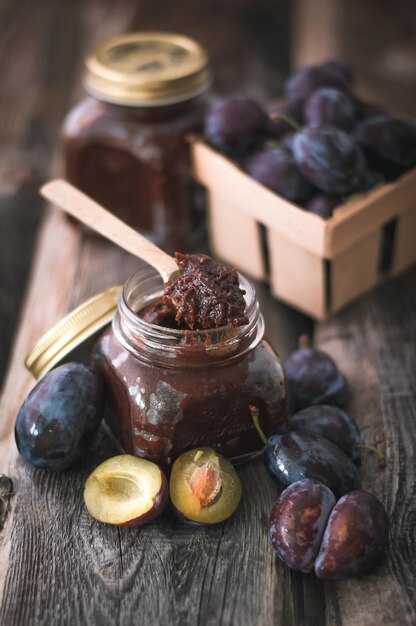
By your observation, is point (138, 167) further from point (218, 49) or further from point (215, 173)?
point (218, 49)

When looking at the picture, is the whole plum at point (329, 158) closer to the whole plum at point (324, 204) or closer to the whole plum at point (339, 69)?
the whole plum at point (324, 204)

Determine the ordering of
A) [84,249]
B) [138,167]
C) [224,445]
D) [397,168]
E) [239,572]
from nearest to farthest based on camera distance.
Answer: [239,572], [224,445], [397,168], [138,167], [84,249]

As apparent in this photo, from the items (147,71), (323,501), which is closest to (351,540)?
(323,501)

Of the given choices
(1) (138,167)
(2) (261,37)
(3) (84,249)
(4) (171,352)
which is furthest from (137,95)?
(2) (261,37)

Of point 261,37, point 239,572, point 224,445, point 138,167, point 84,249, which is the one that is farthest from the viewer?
point 261,37

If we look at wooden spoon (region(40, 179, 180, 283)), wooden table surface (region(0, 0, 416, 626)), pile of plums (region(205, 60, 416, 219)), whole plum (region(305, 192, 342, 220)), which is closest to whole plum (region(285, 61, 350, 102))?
pile of plums (region(205, 60, 416, 219))

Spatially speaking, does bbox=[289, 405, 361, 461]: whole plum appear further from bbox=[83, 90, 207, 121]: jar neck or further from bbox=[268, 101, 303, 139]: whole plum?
bbox=[83, 90, 207, 121]: jar neck

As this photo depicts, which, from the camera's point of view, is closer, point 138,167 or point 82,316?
point 82,316
